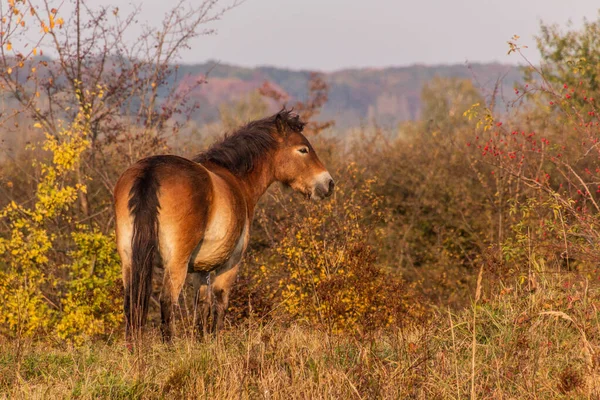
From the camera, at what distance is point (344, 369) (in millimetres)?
4613

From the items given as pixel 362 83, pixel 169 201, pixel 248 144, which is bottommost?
pixel 362 83

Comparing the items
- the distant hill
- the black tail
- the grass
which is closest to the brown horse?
the black tail

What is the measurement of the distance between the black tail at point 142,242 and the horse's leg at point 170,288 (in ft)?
1.12

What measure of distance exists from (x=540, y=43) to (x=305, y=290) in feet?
42.8

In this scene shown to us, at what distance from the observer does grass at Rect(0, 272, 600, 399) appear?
4.18m

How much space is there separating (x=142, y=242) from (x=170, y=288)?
1.98 feet

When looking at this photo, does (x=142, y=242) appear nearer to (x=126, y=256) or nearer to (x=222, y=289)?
(x=126, y=256)

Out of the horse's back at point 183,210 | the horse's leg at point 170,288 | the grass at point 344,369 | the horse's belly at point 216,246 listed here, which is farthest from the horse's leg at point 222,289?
the grass at point 344,369

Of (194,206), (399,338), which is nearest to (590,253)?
(399,338)

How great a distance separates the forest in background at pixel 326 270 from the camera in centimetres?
442

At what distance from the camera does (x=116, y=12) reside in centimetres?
1037

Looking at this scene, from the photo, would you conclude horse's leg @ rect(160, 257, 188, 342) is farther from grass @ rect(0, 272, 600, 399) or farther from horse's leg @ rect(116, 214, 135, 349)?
grass @ rect(0, 272, 600, 399)

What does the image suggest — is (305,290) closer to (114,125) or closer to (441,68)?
(114,125)

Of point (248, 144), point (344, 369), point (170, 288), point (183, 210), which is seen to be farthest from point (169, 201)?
point (344, 369)
